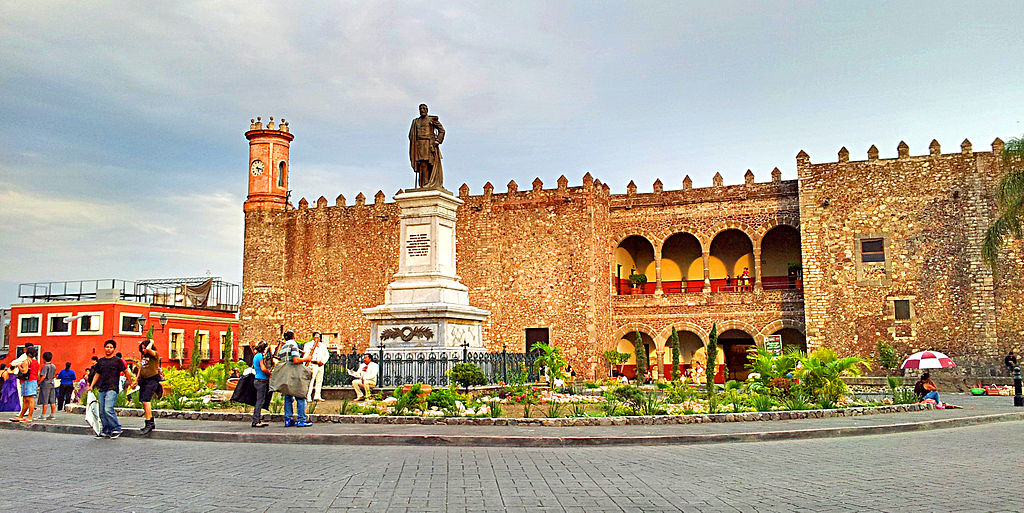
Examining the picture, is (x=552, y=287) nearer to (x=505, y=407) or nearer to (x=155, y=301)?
(x=505, y=407)

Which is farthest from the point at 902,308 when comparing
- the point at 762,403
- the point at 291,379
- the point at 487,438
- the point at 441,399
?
the point at 291,379

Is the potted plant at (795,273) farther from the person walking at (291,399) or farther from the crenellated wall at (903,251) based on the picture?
the person walking at (291,399)

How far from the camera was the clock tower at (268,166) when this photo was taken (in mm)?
37469

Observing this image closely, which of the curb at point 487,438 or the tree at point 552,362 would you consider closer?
the curb at point 487,438

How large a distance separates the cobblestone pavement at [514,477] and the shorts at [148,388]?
79 centimetres

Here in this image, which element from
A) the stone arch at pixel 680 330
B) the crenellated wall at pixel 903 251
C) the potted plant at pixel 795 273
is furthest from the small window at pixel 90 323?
the crenellated wall at pixel 903 251

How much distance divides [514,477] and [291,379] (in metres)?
5.27

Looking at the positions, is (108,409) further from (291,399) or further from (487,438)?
(487,438)

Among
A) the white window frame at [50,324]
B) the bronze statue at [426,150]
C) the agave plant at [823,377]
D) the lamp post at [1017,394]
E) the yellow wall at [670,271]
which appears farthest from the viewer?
the white window frame at [50,324]

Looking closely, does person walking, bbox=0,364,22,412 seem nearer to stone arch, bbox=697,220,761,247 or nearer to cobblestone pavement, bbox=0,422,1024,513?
cobblestone pavement, bbox=0,422,1024,513

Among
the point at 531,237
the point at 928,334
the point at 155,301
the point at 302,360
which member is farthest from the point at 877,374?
the point at 155,301

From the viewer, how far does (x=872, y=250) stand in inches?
1193

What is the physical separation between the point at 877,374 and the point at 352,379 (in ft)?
69.2

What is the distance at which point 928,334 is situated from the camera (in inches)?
1150
